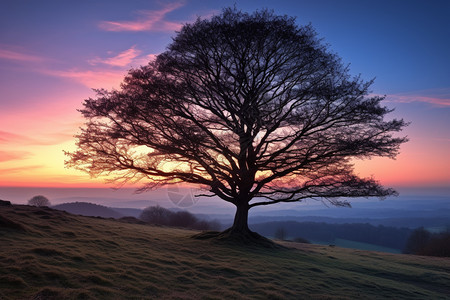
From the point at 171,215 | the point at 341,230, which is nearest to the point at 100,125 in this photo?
the point at 171,215

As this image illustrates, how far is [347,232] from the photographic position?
10500 cm

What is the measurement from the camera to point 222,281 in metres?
12.0

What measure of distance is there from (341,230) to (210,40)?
341 feet

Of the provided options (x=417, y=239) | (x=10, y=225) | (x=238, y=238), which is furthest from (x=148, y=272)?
(x=417, y=239)

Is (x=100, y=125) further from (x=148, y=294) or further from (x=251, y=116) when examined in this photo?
(x=148, y=294)

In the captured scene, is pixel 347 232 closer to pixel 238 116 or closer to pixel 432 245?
pixel 432 245

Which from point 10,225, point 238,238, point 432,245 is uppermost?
point 10,225

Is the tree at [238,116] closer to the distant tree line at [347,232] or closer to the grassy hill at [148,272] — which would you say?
the grassy hill at [148,272]

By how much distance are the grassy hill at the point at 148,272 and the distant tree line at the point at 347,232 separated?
77742 millimetres

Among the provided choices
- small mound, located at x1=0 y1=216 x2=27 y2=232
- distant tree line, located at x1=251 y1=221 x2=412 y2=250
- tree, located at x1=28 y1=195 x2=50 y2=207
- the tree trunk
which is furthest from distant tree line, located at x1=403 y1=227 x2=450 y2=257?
tree, located at x1=28 y1=195 x2=50 y2=207

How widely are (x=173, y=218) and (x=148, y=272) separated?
60.6 meters

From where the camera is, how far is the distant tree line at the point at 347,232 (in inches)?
3799

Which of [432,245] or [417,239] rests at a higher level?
[432,245]

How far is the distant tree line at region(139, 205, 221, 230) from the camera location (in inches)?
2648
